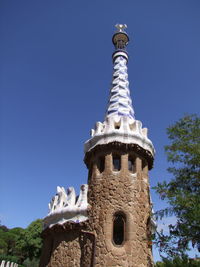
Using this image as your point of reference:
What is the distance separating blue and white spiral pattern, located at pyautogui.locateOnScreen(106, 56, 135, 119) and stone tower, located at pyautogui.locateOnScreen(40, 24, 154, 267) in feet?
1.95

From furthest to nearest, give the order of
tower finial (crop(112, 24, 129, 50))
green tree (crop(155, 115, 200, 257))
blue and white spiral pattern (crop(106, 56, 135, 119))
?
tower finial (crop(112, 24, 129, 50))
blue and white spiral pattern (crop(106, 56, 135, 119))
green tree (crop(155, 115, 200, 257))

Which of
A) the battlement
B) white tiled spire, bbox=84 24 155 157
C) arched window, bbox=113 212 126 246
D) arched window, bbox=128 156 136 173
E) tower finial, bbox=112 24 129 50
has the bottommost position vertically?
arched window, bbox=113 212 126 246

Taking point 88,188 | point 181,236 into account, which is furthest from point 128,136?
point 181,236

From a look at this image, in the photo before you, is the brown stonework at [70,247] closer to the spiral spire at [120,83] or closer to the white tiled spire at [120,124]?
the white tiled spire at [120,124]

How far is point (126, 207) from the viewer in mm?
8766

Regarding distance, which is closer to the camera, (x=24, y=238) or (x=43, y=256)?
(x=43, y=256)

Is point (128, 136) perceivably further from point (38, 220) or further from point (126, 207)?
point (38, 220)

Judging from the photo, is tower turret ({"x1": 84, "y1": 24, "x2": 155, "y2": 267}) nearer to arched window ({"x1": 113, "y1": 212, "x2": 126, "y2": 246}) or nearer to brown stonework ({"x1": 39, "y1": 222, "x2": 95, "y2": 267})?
arched window ({"x1": 113, "y1": 212, "x2": 126, "y2": 246})

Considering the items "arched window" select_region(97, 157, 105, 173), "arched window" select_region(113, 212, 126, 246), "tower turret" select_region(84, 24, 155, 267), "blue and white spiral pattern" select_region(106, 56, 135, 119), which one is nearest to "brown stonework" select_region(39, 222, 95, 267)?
"tower turret" select_region(84, 24, 155, 267)

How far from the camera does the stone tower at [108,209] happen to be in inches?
324

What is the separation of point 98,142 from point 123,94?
325cm

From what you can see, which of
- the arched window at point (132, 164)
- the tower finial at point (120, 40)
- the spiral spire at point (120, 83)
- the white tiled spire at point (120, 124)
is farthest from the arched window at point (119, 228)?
the tower finial at point (120, 40)

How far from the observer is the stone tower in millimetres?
8242

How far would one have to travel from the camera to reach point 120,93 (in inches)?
486
